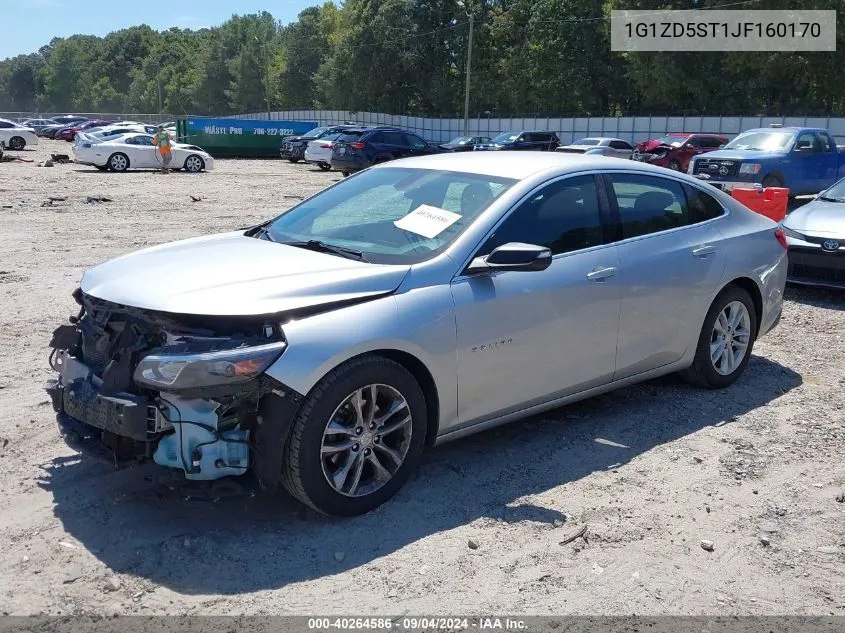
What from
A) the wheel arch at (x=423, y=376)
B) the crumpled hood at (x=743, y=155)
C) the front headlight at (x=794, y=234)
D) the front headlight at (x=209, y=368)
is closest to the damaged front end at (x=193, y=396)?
the front headlight at (x=209, y=368)

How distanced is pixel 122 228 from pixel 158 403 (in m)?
10.9

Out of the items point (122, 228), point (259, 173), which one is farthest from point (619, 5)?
point (122, 228)

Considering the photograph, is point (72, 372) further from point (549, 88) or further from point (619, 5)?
point (549, 88)

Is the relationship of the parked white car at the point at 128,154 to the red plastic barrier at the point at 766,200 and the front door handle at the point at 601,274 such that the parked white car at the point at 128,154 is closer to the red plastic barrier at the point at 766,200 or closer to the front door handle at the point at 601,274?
the red plastic barrier at the point at 766,200

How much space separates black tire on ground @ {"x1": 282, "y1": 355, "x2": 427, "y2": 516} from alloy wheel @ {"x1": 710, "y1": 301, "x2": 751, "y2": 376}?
2780 millimetres

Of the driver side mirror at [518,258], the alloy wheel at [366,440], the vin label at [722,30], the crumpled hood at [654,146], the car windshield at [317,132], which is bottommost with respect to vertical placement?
the alloy wheel at [366,440]

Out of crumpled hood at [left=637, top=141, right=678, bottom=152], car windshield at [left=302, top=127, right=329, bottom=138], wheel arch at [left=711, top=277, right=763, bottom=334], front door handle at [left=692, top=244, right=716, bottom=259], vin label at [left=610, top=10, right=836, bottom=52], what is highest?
vin label at [left=610, top=10, right=836, bottom=52]

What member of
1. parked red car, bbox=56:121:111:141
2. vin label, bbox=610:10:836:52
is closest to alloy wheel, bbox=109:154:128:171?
parked red car, bbox=56:121:111:141

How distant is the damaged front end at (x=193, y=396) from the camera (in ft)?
11.9

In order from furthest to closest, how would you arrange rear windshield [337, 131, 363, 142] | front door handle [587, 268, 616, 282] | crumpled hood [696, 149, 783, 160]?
rear windshield [337, 131, 363, 142] → crumpled hood [696, 149, 783, 160] → front door handle [587, 268, 616, 282]

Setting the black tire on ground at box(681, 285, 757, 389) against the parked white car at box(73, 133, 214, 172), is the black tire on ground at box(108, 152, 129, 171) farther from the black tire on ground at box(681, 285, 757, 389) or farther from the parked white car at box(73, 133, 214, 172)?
the black tire on ground at box(681, 285, 757, 389)

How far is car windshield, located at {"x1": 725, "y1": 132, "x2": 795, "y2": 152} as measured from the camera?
55.8ft

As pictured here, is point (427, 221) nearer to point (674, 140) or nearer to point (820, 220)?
point (820, 220)

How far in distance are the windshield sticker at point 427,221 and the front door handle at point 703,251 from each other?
6.19ft
